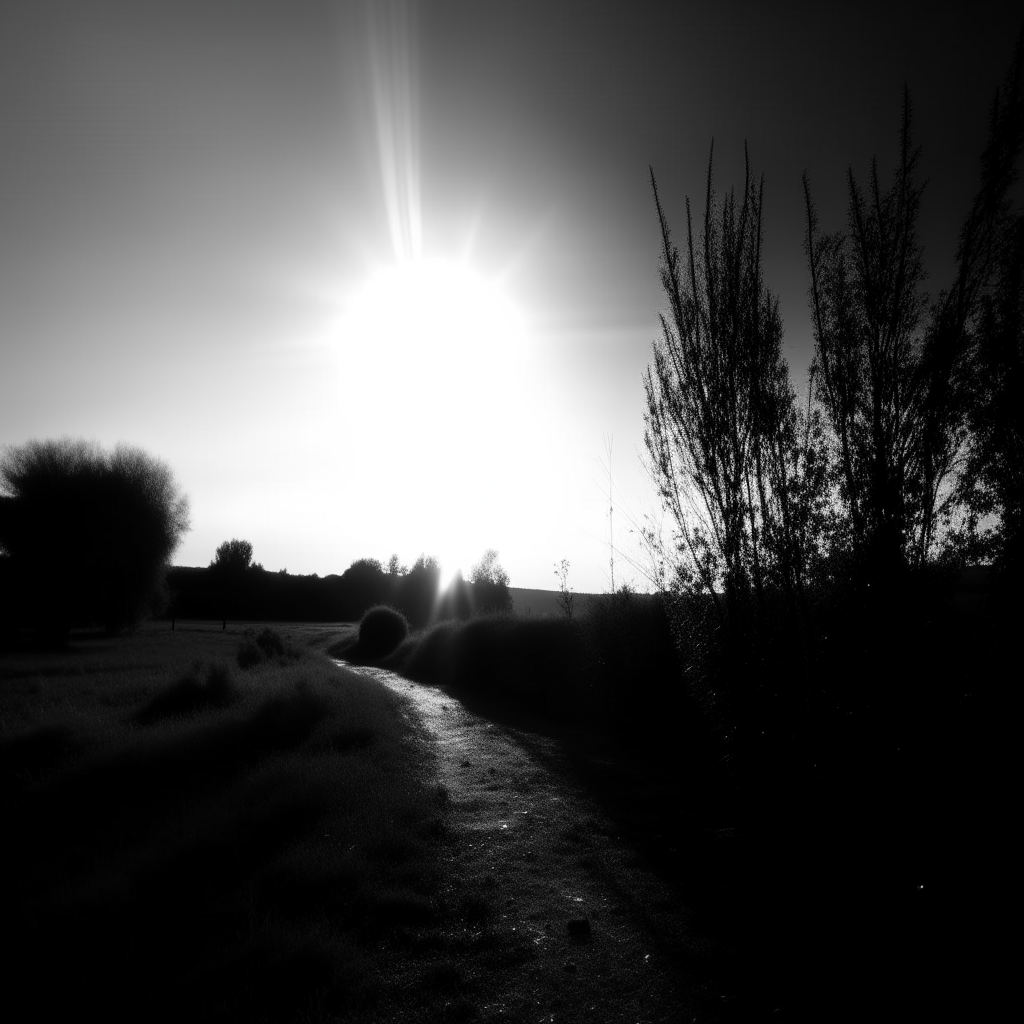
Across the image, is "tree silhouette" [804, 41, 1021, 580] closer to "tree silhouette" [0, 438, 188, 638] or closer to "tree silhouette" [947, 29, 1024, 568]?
"tree silhouette" [947, 29, 1024, 568]

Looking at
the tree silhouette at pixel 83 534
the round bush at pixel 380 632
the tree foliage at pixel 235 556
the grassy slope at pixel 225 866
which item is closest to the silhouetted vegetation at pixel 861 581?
the grassy slope at pixel 225 866

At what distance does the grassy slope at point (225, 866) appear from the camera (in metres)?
3.43

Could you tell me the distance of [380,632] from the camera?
3070cm

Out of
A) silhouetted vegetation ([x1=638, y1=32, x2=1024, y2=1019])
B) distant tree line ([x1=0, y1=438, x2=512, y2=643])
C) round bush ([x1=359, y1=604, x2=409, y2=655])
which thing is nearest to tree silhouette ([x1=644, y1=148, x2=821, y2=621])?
silhouetted vegetation ([x1=638, y1=32, x2=1024, y2=1019])

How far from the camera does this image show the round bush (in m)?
30.5

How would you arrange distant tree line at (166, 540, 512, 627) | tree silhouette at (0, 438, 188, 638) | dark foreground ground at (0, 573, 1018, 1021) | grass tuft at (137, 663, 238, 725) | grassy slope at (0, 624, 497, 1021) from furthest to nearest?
distant tree line at (166, 540, 512, 627)
tree silhouette at (0, 438, 188, 638)
grass tuft at (137, 663, 238, 725)
grassy slope at (0, 624, 497, 1021)
dark foreground ground at (0, 573, 1018, 1021)

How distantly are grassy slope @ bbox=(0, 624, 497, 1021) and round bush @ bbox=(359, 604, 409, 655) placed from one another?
1956cm

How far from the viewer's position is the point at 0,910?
15.0ft

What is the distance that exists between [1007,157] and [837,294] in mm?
1213

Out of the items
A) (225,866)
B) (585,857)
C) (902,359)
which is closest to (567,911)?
(585,857)

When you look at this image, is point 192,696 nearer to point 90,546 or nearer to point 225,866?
point 225,866

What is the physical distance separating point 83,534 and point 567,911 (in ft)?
109

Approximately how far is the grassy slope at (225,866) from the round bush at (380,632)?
1956 cm

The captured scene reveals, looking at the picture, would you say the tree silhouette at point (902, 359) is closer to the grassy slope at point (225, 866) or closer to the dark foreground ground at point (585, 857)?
the dark foreground ground at point (585, 857)
